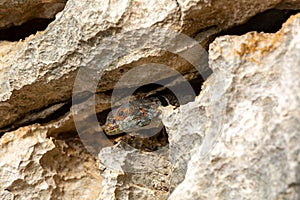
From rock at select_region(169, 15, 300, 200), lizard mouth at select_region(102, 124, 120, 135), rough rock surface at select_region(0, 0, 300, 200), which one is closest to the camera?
rock at select_region(169, 15, 300, 200)

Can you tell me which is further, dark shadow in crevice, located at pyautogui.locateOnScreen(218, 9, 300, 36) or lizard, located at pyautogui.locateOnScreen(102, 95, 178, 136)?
lizard, located at pyautogui.locateOnScreen(102, 95, 178, 136)

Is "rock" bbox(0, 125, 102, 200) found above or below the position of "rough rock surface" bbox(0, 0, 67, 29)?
below

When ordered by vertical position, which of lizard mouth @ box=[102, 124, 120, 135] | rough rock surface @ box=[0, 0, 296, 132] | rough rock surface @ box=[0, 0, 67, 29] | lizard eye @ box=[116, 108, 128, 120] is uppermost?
rough rock surface @ box=[0, 0, 67, 29]

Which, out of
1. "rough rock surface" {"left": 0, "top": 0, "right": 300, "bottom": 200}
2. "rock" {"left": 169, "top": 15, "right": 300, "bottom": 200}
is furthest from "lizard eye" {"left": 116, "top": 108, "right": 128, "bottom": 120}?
"rock" {"left": 169, "top": 15, "right": 300, "bottom": 200}

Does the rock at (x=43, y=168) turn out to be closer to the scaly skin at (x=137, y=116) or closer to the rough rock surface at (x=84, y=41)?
the rough rock surface at (x=84, y=41)

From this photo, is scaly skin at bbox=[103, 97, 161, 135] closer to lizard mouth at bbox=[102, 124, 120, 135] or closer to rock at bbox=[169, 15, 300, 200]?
lizard mouth at bbox=[102, 124, 120, 135]

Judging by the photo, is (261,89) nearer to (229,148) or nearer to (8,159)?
(229,148)

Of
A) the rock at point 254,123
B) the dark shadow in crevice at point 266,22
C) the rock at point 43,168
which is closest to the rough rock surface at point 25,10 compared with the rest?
the rock at point 43,168

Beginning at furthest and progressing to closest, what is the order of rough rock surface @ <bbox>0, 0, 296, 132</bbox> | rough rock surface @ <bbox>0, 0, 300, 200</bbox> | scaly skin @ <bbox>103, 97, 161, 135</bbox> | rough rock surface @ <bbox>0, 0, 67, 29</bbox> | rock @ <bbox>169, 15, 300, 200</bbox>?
rough rock surface @ <bbox>0, 0, 67, 29</bbox> < scaly skin @ <bbox>103, 97, 161, 135</bbox> < rough rock surface @ <bbox>0, 0, 296, 132</bbox> < rough rock surface @ <bbox>0, 0, 300, 200</bbox> < rock @ <bbox>169, 15, 300, 200</bbox>

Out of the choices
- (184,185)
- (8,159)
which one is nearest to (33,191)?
(8,159)
